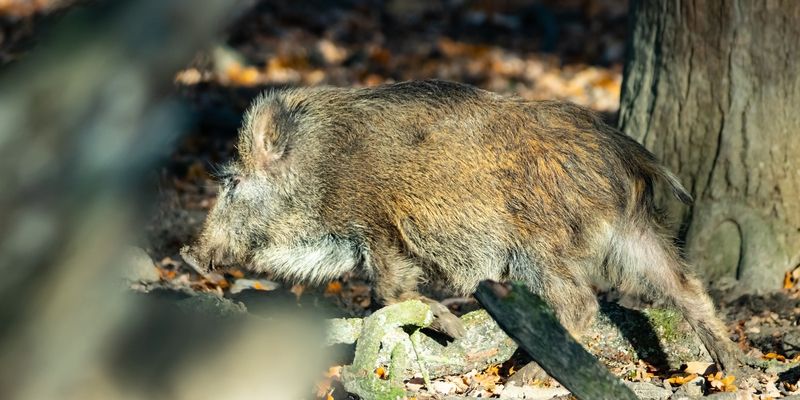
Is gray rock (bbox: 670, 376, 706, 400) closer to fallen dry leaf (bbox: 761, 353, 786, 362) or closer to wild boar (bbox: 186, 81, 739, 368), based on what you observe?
wild boar (bbox: 186, 81, 739, 368)

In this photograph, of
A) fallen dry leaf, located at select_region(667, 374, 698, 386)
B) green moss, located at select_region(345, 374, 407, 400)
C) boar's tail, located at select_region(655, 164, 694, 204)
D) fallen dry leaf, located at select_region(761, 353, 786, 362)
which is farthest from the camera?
boar's tail, located at select_region(655, 164, 694, 204)

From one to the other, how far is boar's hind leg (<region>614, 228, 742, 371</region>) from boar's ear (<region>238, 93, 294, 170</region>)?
186cm

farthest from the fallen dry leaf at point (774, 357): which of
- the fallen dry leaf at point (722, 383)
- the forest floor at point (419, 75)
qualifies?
the fallen dry leaf at point (722, 383)

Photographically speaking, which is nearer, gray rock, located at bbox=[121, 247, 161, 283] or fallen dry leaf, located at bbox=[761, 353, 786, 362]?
fallen dry leaf, located at bbox=[761, 353, 786, 362]

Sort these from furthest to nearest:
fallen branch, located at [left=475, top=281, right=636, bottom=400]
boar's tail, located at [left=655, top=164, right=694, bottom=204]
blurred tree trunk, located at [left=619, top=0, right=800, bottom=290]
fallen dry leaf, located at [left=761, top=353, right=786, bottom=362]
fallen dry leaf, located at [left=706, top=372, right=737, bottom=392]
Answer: blurred tree trunk, located at [left=619, top=0, right=800, bottom=290]
boar's tail, located at [left=655, top=164, right=694, bottom=204]
fallen dry leaf, located at [left=761, top=353, right=786, bottom=362]
fallen dry leaf, located at [left=706, top=372, right=737, bottom=392]
fallen branch, located at [left=475, top=281, right=636, bottom=400]

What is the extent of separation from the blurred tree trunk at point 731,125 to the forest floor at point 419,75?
259 mm

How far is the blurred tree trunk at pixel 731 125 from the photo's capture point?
541 cm

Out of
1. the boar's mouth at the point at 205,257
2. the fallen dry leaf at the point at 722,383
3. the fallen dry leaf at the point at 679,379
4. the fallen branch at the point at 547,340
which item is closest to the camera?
the fallen branch at the point at 547,340

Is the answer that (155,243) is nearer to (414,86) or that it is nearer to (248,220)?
(248,220)

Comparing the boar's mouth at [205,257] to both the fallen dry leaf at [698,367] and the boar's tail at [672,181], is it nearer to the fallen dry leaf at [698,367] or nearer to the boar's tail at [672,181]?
the boar's tail at [672,181]

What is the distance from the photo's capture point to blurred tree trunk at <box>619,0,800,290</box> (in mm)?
5410

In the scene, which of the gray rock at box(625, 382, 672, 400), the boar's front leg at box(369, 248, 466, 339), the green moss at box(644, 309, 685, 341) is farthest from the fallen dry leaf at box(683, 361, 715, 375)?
the boar's front leg at box(369, 248, 466, 339)

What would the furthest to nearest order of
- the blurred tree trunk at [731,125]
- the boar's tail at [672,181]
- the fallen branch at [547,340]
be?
the blurred tree trunk at [731,125] < the boar's tail at [672,181] < the fallen branch at [547,340]

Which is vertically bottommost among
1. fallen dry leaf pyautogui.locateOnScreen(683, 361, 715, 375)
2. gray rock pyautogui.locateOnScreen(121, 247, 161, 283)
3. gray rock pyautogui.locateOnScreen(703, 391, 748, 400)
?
gray rock pyautogui.locateOnScreen(121, 247, 161, 283)
